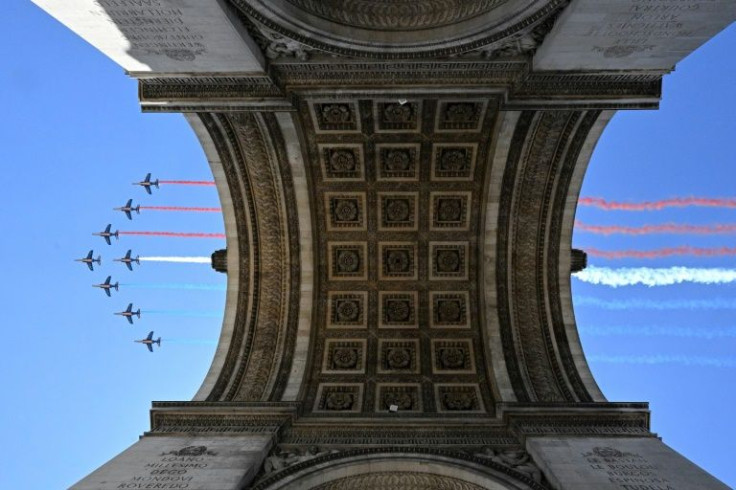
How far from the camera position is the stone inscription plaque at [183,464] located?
1108cm

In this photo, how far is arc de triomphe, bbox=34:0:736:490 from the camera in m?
11.3

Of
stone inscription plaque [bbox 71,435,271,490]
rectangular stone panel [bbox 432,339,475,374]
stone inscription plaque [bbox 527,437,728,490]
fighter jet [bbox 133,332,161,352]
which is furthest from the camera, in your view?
fighter jet [bbox 133,332,161,352]

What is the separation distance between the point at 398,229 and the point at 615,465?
1006cm

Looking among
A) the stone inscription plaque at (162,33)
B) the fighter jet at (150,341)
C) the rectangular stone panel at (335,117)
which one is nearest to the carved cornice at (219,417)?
the stone inscription plaque at (162,33)

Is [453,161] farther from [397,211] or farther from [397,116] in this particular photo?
[397,211]

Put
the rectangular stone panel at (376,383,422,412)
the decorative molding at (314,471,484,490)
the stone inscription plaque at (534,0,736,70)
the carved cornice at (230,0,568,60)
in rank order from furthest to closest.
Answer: the rectangular stone panel at (376,383,422,412), the decorative molding at (314,471,484,490), the carved cornice at (230,0,568,60), the stone inscription plaque at (534,0,736,70)

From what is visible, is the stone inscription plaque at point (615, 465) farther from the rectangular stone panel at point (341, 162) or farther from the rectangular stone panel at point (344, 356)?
the rectangular stone panel at point (341, 162)

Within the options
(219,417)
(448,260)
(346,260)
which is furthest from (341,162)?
(219,417)

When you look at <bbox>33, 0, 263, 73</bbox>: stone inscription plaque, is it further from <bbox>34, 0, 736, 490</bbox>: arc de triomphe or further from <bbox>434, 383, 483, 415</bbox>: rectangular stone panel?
<bbox>434, 383, 483, 415</bbox>: rectangular stone panel

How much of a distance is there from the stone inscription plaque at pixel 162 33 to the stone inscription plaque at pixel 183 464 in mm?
8489

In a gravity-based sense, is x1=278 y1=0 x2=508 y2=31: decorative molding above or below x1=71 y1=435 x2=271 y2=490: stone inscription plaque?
above

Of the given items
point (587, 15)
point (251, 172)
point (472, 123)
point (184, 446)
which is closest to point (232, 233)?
point (251, 172)

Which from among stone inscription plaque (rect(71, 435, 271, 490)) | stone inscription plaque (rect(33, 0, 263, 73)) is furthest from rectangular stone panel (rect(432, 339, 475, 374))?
stone inscription plaque (rect(33, 0, 263, 73))

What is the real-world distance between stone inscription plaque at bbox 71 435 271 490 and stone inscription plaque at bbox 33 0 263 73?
8489 millimetres
